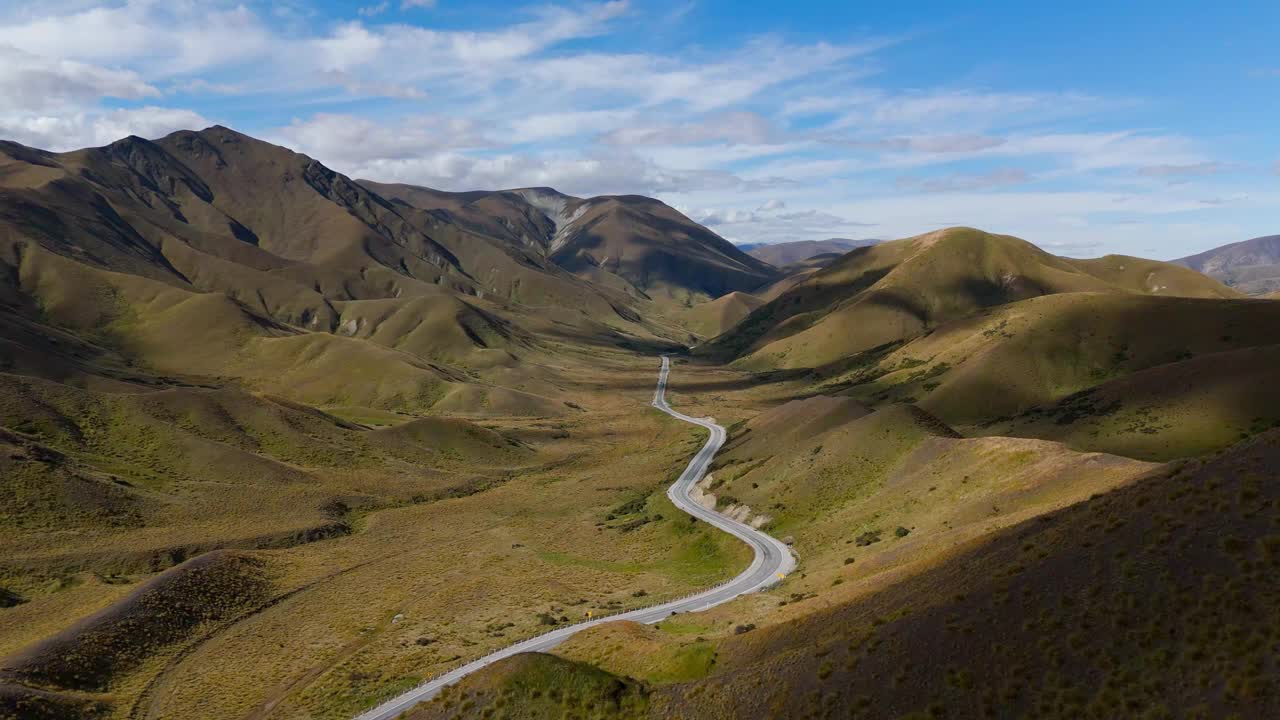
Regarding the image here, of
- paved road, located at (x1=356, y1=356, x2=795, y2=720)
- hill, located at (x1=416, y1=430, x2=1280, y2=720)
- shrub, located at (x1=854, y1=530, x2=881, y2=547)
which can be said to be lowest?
paved road, located at (x1=356, y1=356, x2=795, y2=720)

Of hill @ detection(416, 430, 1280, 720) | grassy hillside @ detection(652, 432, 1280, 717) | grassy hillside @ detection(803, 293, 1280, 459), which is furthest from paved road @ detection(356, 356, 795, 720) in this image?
grassy hillside @ detection(803, 293, 1280, 459)

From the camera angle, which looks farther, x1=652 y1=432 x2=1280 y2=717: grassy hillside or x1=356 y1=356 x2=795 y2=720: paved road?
x1=356 y1=356 x2=795 y2=720: paved road

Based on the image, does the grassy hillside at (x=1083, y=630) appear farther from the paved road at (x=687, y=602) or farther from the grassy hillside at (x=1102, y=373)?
the grassy hillside at (x=1102, y=373)

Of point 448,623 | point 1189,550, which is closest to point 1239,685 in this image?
point 1189,550

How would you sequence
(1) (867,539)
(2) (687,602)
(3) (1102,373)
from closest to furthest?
1. (2) (687,602)
2. (1) (867,539)
3. (3) (1102,373)

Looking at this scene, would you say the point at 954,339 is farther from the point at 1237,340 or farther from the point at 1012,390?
the point at 1237,340

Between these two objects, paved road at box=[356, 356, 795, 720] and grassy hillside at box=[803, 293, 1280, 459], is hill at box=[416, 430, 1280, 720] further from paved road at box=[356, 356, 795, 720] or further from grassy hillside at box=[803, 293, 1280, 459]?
grassy hillside at box=[803, 293, 1280, 459]

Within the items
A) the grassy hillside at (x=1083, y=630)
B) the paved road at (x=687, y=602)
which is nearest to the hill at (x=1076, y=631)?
the grassy hillside at (x=1083, y=630)

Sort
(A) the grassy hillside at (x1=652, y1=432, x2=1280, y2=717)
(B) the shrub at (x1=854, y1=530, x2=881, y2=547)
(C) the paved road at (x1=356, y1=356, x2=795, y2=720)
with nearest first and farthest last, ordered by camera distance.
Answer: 1. (A) the grassy hillside at (x1=652, y1=432, x2=1280, y2=717)
2. (C) the paved road at (x1=356, y1=356, x2=795, y2=720)
3. (B) the shrub at (x1=854, y1=530, x2=881, y2=547)

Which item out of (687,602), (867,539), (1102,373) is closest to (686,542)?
(687,602)

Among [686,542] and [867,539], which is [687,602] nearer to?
[867,539]

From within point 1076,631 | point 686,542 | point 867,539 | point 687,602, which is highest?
point 1076,631
